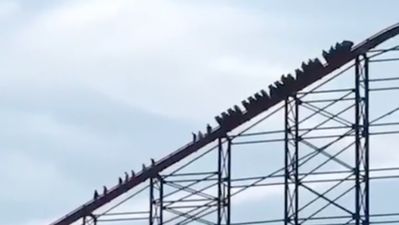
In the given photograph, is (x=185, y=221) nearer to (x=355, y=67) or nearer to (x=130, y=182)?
(x=130, y=182)

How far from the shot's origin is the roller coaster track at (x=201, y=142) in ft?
180

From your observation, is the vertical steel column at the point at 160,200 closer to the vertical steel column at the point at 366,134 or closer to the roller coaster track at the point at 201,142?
the roller coaster track at the point at 201,142

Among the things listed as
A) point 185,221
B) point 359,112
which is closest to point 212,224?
point 185,221

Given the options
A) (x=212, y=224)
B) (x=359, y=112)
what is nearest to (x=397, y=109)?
(x=359, y=112)

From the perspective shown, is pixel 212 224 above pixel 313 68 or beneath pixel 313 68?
beneath

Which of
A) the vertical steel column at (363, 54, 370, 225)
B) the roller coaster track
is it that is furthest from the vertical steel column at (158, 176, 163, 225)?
the vertical steel column at (363, 54, 370, 225)

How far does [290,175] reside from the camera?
55.4m

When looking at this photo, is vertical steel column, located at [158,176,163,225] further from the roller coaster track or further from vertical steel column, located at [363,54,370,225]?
vertical steel column, located at [363,54,370,225]

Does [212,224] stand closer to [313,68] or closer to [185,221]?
[185,221]

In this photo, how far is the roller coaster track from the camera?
55.0m

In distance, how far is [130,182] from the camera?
56.3 m

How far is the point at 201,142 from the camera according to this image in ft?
183

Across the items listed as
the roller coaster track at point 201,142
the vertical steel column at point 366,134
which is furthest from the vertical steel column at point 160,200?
the vertical steel column at point 366,134

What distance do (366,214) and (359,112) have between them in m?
2.44
